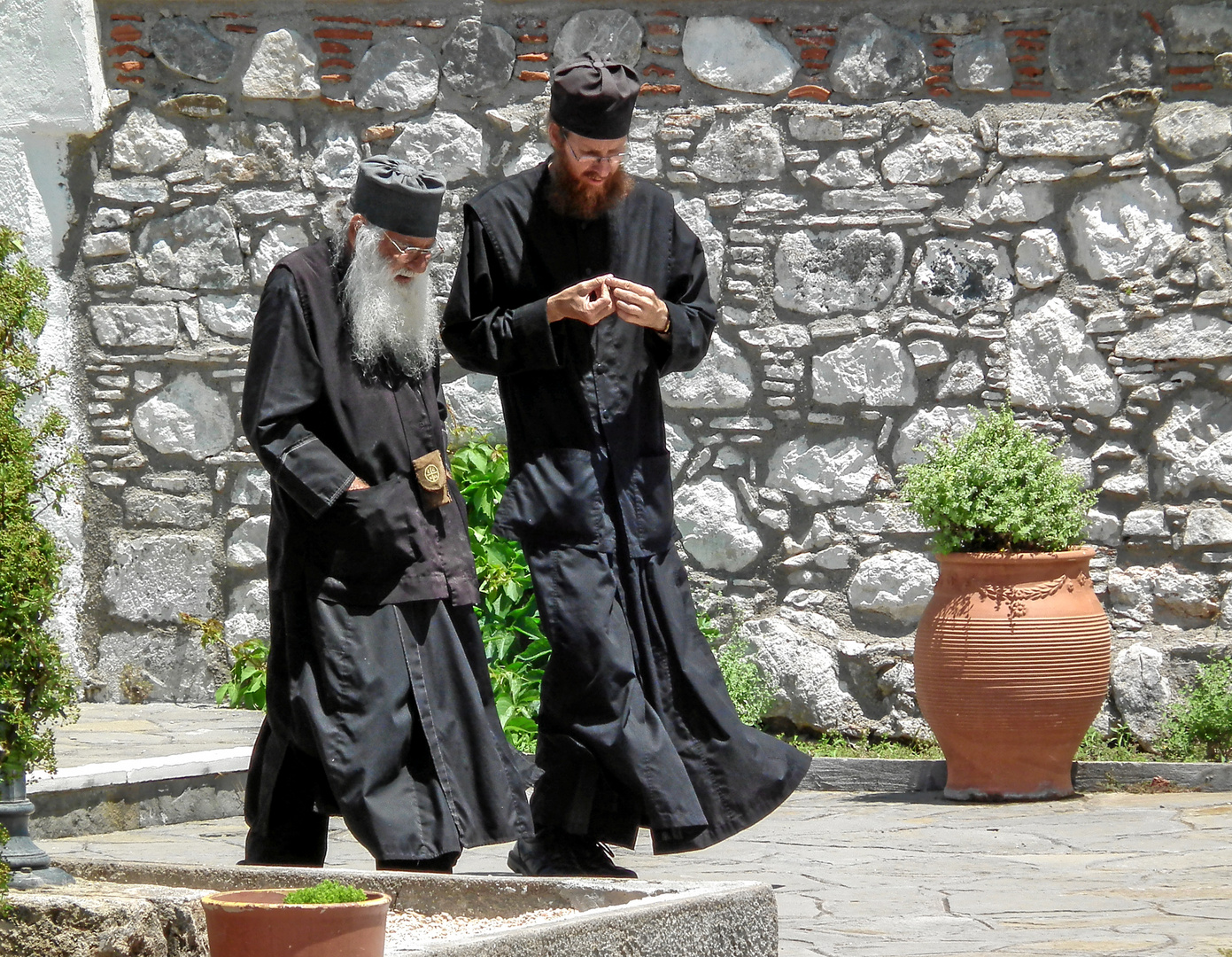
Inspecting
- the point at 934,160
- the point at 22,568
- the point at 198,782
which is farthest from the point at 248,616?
the point at 22,568

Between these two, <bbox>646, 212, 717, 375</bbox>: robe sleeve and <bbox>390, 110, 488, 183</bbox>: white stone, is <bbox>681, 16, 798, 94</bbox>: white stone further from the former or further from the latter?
<bbox>646, 212, 717, 375</bbox>: robe sleeve

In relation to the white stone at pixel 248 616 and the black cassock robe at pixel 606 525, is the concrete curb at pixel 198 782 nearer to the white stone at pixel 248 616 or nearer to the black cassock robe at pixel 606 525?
the white stone at pixel 248 616

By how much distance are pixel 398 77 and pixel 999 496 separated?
2806 millimetres

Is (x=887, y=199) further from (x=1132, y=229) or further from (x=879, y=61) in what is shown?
(x=1132, y=229)

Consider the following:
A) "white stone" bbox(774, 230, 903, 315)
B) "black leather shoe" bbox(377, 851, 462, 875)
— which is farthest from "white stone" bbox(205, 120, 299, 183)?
"black leather shoe" bbox(377, 851, 462, 875)

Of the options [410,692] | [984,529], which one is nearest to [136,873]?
[410,692]

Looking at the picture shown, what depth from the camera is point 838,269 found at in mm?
6090

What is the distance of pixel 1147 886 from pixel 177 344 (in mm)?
4149

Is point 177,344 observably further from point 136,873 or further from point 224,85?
point 136,873

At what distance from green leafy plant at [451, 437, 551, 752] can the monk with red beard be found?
2.18 metres

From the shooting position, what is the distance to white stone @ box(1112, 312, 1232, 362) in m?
5.91

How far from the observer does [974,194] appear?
19.9 ft

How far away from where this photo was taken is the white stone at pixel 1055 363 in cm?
598

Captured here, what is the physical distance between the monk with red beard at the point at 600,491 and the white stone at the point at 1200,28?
120 inches
